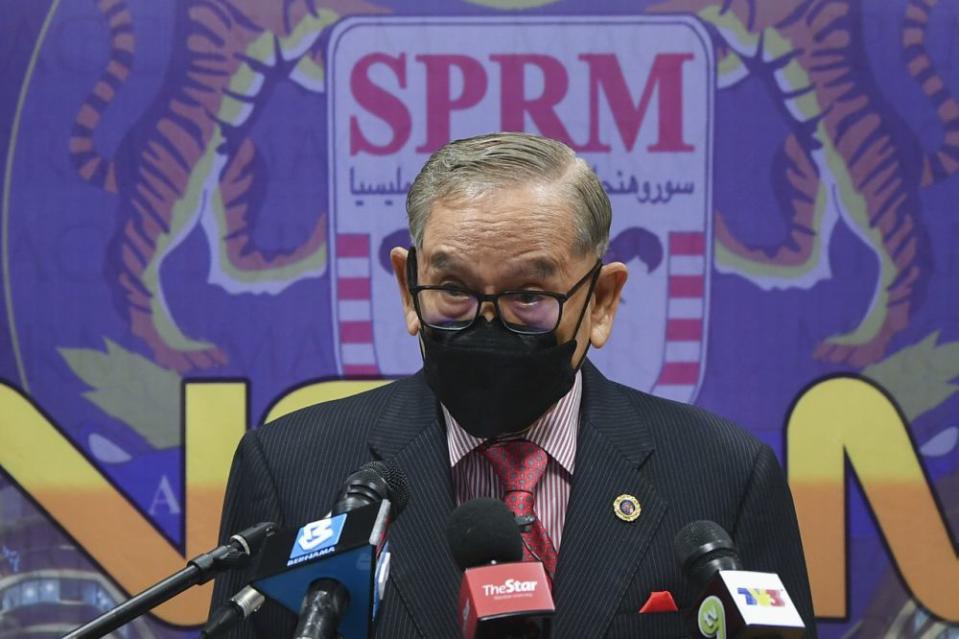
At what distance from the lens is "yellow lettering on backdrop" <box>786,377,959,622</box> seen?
10.8 ft

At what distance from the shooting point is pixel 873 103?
10.8 feet

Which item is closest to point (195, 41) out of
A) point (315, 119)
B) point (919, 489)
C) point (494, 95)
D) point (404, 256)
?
point (315, 119)

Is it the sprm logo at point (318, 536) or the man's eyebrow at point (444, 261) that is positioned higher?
the man's eyebrow at point (444, 261)

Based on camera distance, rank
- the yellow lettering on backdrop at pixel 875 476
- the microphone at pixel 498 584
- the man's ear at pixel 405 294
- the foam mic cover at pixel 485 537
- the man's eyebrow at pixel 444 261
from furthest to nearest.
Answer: the yellow lettering on backdrop at pixel 875 476
the man's ear at pixel 405 294
the man's eyebrow at pixel 444 261
the foam mic cover at pixel 485 537
the microphone at pixel 498 584

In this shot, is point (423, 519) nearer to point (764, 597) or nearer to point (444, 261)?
point (444, 261)

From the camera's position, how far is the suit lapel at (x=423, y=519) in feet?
6.23

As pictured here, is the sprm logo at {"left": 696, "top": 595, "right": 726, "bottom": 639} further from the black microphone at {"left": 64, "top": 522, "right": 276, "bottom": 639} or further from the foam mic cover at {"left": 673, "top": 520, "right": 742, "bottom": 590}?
the black microphone at {"left": 64, "top": 522, "right": 276, "bottom": 639}

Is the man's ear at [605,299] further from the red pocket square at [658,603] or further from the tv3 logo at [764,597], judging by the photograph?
the tv3 logo at [764,597]

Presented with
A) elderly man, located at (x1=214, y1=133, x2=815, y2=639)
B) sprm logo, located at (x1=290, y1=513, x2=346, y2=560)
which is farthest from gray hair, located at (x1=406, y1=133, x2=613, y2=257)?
sprm logo, located at (x1=290, y1=513, x2=346, y2=560)

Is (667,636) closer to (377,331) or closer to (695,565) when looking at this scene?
(695,565)

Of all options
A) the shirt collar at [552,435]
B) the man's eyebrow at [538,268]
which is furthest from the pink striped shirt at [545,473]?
the man's eyebrow at [538,268]

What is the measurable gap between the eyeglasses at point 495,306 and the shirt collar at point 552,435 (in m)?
0.19

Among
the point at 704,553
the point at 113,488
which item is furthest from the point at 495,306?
the point at 113,488

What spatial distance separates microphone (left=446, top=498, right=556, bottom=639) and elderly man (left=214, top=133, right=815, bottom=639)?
2.04ft
